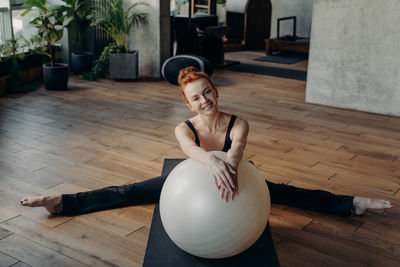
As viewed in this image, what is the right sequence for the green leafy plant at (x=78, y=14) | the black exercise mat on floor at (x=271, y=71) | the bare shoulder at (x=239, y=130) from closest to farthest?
1. the bare shoulder at (x=239, y=130)
2. the green leafy plant at (x=78, y=14)
3. the black exercise mat on floor at (x=271, y=71)

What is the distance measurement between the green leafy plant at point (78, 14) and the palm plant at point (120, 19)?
117 mm

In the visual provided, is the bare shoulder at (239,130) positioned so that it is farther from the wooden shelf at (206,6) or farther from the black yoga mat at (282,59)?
the wooden shelf at (206,6)

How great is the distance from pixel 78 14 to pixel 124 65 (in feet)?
2.73

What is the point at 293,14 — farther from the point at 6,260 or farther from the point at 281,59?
the point at 6,260

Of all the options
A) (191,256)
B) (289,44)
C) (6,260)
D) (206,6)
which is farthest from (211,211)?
(206,6)

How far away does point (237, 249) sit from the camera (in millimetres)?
2016

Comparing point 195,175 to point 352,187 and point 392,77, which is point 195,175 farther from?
point 392,77

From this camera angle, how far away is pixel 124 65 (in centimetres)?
586

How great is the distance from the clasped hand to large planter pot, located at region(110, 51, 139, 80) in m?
4.09

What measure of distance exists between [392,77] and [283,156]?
182 centimetres

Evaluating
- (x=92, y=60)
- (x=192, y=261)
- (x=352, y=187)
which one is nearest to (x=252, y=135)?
(x=352, y=187)

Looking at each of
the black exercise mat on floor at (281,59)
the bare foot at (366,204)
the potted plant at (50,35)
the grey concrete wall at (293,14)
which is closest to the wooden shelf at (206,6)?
the grey concrete wall at (293,14)

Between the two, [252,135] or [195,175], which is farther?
[252,135]

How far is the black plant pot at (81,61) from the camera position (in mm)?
6047
